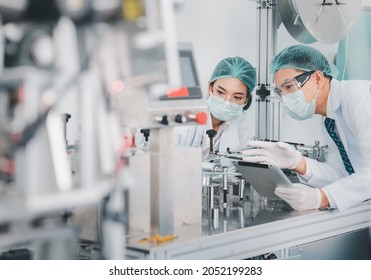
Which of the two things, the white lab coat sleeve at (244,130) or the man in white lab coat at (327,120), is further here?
the white lab coat sleeve at (244,130)

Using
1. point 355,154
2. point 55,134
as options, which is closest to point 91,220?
point 55,134

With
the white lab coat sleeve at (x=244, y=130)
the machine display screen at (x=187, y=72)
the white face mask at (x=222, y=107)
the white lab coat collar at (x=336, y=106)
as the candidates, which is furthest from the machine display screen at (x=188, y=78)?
the white lab coat sleeve at (x=244, y=130)

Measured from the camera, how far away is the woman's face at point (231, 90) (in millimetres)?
3045

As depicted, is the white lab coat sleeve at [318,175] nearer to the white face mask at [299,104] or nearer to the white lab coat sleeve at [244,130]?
the white face mask at [299,104]

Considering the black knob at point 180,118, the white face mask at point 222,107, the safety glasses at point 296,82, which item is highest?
the safety glasses at point 296,82

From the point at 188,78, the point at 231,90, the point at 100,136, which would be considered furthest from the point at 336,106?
the point at 100,136

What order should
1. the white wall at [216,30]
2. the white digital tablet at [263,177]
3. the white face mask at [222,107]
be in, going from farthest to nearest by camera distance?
the white wall at [216,30]
the white face mask at [222,107]
the white digital tablet at [263,177]

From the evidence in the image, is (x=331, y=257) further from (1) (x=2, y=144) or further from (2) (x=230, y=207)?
(1) (x=2, y=144)

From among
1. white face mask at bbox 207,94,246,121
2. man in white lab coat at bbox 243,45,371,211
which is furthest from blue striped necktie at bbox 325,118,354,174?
white face mask at bbox 207,94,246,121

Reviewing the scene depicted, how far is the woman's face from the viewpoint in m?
3.04

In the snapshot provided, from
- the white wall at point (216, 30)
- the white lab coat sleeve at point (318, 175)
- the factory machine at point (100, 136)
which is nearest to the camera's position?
the factory machine at point (100, 136)

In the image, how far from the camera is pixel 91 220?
1.82m

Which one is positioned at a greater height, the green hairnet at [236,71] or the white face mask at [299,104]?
the green hairnet at [236,71]

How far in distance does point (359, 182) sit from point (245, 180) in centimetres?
42
